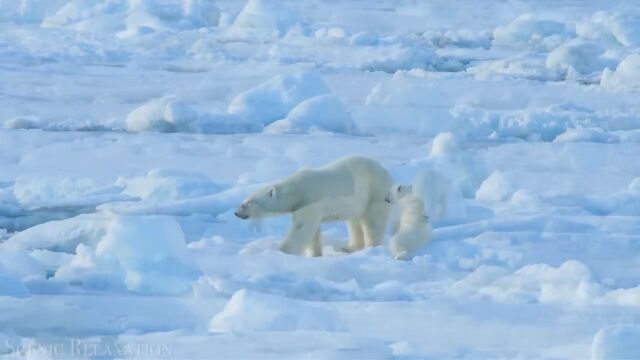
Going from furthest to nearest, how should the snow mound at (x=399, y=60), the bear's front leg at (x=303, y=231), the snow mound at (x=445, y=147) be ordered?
the snow mound at (x=399, y=60), the snow mound at (x=445, y=147), the bear's front leg at (x=303, y=231)

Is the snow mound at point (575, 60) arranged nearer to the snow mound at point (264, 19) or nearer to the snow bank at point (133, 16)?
Result: the snow mound at point (264, 19)

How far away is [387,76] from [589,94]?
2042mm

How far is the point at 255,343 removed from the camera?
12.0 feet

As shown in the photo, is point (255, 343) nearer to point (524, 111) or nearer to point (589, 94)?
point (524, 111)

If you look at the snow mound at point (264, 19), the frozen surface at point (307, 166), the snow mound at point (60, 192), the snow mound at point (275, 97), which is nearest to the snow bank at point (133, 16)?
the snow mound at point (264, 19)

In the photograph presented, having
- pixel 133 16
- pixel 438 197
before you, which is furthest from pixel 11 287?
pixel 133 16

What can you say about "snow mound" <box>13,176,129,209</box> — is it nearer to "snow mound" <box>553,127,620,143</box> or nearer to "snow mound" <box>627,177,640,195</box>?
"snow mound" <box>627,177,640,195</box>

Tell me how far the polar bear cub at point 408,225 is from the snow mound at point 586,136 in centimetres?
398

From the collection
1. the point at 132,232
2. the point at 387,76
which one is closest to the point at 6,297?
the point at 132,232

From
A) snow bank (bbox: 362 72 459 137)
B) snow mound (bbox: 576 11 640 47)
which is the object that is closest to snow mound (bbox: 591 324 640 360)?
snow bank (bbox: 362 72 459 137)

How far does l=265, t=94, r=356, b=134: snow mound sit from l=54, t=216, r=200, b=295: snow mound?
15.5 feet

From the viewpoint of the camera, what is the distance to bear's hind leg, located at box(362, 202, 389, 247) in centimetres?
532

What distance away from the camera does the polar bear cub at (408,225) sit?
16.7 feet

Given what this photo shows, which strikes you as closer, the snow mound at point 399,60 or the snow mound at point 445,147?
the snow mound at point 445,147
